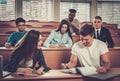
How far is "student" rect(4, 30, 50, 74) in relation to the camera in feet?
9.75

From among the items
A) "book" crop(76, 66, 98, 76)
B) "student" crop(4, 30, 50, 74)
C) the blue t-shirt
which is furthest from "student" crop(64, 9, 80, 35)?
"book" crop(76, 66, 98, 76)

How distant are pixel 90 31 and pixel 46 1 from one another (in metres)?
5.68

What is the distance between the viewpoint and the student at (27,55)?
2.97 m

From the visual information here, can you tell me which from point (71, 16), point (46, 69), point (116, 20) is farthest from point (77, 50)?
point (116, 20)

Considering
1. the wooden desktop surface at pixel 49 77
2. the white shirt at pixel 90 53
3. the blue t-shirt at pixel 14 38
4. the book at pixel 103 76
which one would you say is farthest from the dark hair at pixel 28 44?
the blue t-shirt at pixel 14 38

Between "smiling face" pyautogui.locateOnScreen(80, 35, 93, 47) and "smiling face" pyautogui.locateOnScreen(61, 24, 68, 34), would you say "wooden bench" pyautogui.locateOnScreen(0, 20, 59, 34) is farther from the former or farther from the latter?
"smiling face" pyautogui.locateOnScreen(80, 35, 93, 47)

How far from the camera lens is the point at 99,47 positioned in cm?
326

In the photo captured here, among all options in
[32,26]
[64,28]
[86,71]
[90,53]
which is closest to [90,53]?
[90,53]

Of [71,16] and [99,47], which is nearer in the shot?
[99,47]

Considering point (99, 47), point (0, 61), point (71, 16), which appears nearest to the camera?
point (0, 61)

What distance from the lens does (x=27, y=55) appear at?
3.09 meters

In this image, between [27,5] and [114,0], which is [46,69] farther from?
[114,0]

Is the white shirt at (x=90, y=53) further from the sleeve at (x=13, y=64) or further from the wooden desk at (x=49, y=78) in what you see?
the sleeve at (x=13, y=64)

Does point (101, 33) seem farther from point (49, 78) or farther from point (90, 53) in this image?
point (49, 78)
